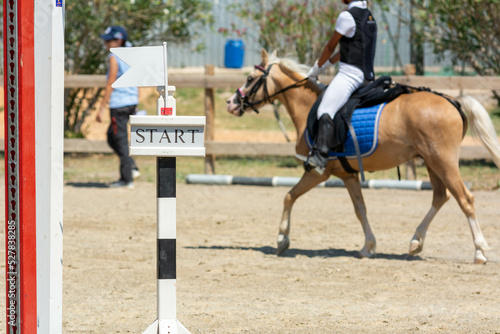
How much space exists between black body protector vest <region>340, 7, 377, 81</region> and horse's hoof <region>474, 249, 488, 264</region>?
184 cm

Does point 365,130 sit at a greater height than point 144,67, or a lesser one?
lesser

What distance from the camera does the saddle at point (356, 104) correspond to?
260 inches

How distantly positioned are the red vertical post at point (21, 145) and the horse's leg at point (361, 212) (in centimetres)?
381

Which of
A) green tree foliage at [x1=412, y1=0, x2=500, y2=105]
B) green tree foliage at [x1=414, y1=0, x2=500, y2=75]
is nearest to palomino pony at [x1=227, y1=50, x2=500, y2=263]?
green tree foliage at [x1=412, y1=0, x2=500, y2=105]

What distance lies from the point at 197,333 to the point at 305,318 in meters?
0.72

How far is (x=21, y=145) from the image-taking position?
3.22 meters

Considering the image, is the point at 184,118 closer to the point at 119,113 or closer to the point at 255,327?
the point at 255,327

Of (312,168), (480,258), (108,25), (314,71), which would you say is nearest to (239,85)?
(108,25)

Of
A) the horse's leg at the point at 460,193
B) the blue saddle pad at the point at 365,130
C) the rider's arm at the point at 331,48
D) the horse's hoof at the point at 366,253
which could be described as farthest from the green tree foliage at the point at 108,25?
the horse's leg at the point at 460,193

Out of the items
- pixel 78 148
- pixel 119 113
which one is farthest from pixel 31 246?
pixel 78 148

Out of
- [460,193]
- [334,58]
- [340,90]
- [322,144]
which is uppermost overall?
[334,58]

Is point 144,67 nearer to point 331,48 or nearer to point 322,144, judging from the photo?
point 322,144

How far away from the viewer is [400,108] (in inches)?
256

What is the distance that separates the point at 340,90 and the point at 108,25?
8.36 m
